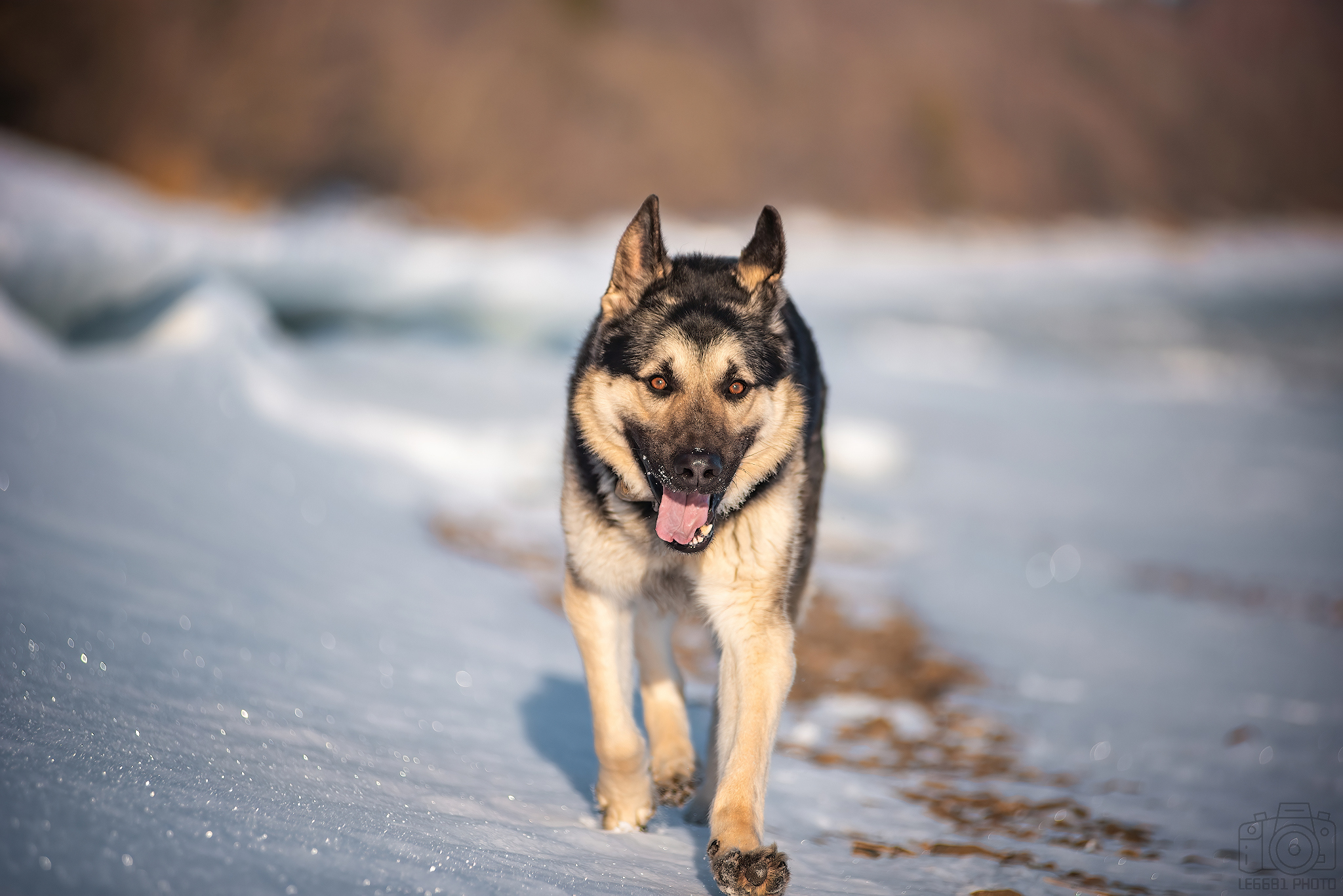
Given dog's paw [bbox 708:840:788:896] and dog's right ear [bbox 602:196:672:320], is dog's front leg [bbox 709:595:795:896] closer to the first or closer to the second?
dog's paw [bbox 708:840:788:896]

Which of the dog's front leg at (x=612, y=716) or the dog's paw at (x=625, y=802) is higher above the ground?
the dog's front leg at (x=612, y=716)

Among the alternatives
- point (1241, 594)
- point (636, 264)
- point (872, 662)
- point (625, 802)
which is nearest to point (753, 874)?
point (625, 802)

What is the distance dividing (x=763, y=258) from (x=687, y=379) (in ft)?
1.94

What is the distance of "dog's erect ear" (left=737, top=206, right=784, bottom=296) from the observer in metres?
3.37

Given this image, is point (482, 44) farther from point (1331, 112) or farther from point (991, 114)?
point (1331, 112)

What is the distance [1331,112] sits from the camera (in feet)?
221

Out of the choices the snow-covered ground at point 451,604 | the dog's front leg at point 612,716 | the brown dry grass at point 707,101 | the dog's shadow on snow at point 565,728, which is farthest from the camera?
the brown dry grass at point 707,101

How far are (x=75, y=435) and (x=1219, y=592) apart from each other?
955 centimetres

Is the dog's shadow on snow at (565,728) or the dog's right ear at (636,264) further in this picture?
the dog's shadow on snow at (565,728)

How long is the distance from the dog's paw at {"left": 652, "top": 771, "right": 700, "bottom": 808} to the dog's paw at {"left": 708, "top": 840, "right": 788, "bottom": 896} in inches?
39.6

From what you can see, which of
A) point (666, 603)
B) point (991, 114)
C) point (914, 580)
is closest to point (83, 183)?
point (914, 580)

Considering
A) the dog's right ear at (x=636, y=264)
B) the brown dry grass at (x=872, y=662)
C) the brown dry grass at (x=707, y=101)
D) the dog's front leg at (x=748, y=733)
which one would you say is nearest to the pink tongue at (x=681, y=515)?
the dog's front leg at (x=748, y=733)

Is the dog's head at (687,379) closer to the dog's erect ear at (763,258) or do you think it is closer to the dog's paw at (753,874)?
the dog's erect ear at (763,258)

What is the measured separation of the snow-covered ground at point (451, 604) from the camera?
255 cm
